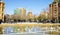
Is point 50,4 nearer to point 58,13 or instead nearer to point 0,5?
point 58,13

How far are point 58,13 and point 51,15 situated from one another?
2872mm

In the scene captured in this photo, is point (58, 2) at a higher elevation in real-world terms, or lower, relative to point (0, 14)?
higher

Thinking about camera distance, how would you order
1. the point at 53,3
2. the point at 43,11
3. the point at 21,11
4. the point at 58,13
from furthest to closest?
the point at 21,11
the point at 43,11
the point at 53,3
the point at 58,13

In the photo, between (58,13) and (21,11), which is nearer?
(58,13)

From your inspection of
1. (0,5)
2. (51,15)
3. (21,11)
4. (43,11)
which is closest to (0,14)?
(0,5)

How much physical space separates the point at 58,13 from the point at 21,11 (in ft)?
115

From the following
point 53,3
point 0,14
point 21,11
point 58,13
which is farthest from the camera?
point 21,11

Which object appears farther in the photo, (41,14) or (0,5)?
(41,14)

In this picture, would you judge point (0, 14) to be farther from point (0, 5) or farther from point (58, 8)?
point (58, 8)

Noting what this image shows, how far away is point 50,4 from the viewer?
47.9 metres

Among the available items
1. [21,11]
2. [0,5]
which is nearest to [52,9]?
[0,5]

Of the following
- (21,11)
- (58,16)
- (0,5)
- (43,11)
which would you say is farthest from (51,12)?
(21,11)

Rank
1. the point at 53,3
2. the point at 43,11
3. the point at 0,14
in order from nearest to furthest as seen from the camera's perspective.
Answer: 1. the point at 0,14
2. the point at 53,3
3. the point at 43,11

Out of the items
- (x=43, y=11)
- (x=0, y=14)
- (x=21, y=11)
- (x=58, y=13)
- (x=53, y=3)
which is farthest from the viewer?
(x=21, y=11)
